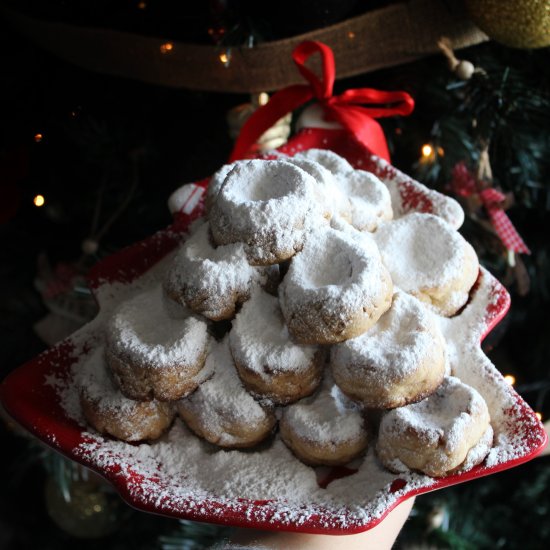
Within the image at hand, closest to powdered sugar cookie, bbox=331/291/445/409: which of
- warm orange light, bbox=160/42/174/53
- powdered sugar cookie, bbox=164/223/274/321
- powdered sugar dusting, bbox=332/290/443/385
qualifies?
powdered sugar dusting, bbox=332/290/443/385

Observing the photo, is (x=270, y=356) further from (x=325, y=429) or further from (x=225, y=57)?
(x=225, y=57)

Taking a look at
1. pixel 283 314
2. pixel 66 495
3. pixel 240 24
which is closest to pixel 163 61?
pixel 240 24

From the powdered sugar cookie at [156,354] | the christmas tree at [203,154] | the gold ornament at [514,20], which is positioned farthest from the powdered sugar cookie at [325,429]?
the gold ornament at [514,20]

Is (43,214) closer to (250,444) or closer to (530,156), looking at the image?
(250,444)

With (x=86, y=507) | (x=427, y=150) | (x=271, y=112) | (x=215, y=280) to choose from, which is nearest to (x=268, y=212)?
(x=215, y=280)

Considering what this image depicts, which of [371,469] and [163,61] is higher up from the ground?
[163,61]

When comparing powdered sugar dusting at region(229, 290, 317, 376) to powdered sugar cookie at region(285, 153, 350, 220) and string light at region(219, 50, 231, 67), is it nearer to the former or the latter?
powdered sugar cookie at region(285, 153, 350, 220)
